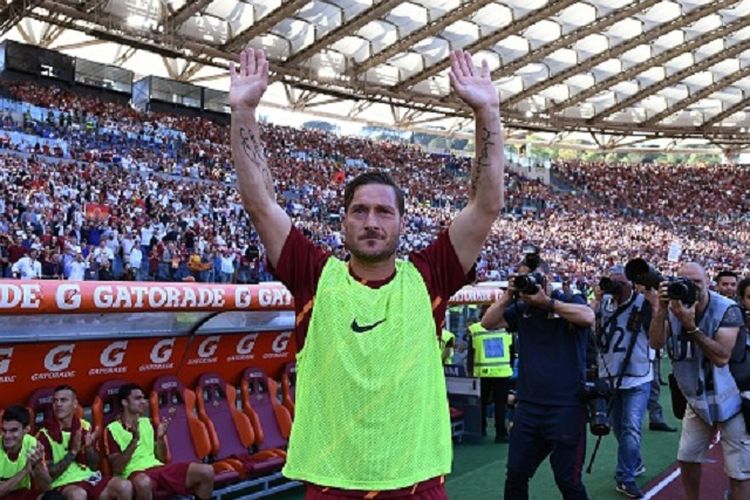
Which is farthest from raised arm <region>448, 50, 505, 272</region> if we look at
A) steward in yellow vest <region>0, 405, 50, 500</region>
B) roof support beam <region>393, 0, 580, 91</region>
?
roof support beam <region>393, 0, 580, 91</region>

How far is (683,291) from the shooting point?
4.52 metres

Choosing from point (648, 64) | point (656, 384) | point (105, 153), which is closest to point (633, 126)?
point (648, 64)

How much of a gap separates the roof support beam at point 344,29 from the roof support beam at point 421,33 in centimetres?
207

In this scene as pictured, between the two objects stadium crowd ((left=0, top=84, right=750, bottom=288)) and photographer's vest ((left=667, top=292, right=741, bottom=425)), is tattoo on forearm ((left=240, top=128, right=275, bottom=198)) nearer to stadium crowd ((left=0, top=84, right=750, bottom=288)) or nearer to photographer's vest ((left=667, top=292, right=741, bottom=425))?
photographer's vest ((left=667, top=292, right=741, bottom=425))

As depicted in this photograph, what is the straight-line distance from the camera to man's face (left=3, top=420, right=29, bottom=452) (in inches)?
197

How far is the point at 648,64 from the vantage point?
119 ft

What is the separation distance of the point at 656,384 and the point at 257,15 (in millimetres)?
22894

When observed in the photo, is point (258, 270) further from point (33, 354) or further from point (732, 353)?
point (732, 353)

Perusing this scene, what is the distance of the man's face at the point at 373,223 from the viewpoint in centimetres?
244

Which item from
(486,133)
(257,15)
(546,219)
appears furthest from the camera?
Answer: (546,219)

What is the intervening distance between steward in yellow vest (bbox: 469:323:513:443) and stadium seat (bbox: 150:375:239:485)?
3551mm

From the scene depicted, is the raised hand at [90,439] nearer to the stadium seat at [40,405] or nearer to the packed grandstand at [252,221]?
the packed grandstand at [252,221]

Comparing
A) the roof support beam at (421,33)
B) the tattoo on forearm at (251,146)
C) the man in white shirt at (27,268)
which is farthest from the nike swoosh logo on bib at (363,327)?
the roof support beam at (421,33)

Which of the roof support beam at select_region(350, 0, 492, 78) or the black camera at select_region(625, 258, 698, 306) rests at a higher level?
the roof support beam at select_region(350, 0, 492, 78)
